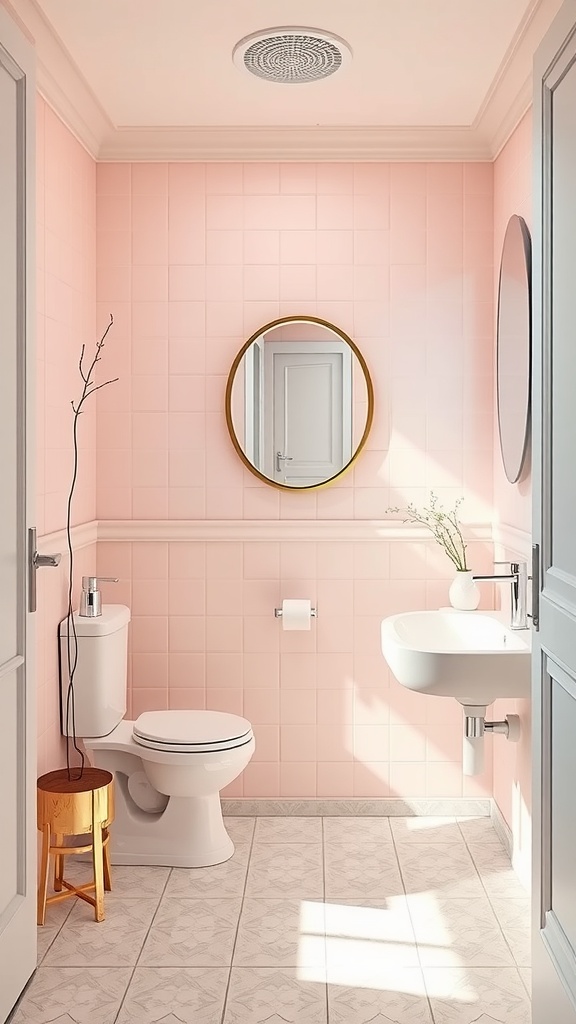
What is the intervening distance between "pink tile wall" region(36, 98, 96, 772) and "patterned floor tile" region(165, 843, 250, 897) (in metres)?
0.55

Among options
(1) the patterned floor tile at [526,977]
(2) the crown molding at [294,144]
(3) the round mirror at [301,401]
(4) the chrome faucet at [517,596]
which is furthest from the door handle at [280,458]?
(1) the patterned floor tile at [526,977]

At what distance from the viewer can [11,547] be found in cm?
221

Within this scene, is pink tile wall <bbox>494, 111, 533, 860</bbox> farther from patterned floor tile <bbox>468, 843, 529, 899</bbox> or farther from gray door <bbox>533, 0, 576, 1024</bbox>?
gray door <bbox>533, 0, 576, 1024</bbox>

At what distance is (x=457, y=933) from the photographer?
2.70 m

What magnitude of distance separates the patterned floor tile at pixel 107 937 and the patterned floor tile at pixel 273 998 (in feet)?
1.06

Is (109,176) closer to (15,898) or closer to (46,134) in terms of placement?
(46,134)

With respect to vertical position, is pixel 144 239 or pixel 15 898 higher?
pixel 144 239

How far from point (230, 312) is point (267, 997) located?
2307 millimetres

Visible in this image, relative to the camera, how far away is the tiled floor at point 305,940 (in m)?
2.32

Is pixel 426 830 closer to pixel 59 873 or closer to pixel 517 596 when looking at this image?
pixel 517 596

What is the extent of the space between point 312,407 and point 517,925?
6.08 feet

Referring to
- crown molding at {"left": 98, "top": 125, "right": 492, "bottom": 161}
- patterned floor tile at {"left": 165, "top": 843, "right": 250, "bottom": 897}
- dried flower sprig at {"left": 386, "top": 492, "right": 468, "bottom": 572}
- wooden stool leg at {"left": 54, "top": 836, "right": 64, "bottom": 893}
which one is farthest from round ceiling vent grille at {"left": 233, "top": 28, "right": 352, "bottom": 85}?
patterned floor tile at {"left": 165, "top": 843, "right": 250, "bottom": 897}

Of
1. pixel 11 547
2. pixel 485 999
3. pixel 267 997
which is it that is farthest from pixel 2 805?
pixel 485 999

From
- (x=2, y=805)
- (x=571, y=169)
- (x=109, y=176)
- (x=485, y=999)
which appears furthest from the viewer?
(x=109, y=176)
